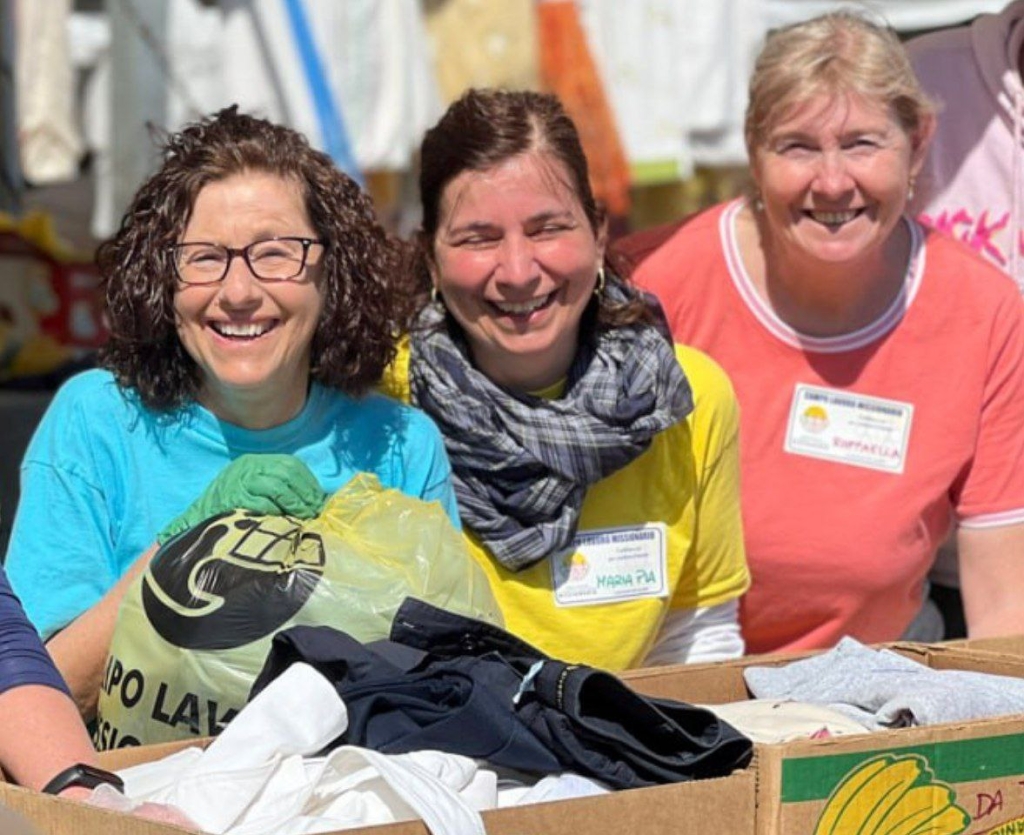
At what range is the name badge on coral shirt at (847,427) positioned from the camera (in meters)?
2.81

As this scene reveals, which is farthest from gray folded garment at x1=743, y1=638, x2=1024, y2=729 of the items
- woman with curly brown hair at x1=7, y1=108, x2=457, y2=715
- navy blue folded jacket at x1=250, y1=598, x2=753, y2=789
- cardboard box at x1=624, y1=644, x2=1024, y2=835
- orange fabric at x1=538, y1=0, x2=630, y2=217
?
orange fabric at x1=538, y1=0, x2=630, y2=217

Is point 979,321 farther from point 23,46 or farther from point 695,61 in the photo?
point 23,46

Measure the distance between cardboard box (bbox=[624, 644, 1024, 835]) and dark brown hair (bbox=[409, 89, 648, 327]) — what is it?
0.96 metres

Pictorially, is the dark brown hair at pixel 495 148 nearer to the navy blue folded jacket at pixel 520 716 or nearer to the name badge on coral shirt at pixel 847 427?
the name badge on coral shirt at pixel 847 427

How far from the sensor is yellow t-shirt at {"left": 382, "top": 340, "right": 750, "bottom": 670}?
2516 millimetres

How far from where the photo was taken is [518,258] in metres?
2.46

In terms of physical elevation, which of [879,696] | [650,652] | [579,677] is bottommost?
[650,652]

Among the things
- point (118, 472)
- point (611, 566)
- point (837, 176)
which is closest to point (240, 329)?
point (118, 472)

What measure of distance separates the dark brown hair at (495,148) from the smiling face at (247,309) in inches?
11.4

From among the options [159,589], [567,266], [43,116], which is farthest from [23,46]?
[159,589]

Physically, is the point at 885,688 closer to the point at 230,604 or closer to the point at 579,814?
the point at 579,814

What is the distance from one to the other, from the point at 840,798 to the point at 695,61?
367 cm

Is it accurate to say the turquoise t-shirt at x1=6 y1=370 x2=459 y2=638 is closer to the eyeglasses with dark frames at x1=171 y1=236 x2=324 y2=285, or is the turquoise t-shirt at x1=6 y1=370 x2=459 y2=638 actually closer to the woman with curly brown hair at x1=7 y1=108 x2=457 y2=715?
the woman with curly brown hair at x1=7 y1=108 x2=457 y2=715

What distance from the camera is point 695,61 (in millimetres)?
5129
